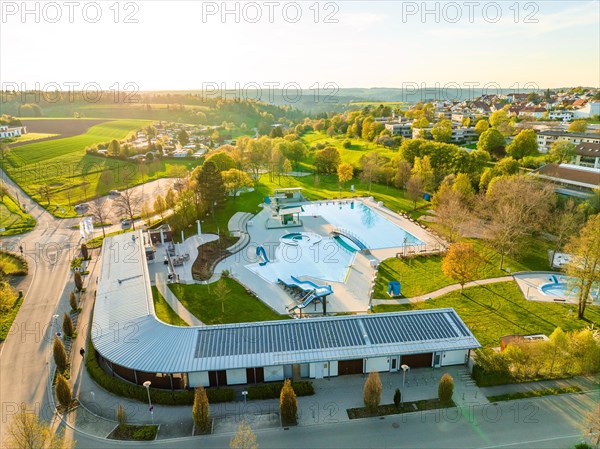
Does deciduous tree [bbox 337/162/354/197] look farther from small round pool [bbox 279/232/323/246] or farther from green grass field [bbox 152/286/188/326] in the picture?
green grass field [bbox 152/286/188/326]

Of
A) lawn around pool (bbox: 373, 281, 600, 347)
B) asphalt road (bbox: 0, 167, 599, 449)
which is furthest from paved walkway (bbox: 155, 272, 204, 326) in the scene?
lawn around pool (bbox: 373, 281, 600, 347)

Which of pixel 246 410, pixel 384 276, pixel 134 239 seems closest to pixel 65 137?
pixel 134 239

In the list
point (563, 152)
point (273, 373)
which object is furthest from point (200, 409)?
point (563, 152)

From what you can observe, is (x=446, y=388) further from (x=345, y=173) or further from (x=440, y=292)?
(x=345, y=173)

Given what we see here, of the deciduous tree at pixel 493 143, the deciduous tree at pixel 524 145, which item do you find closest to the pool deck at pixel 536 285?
the deciduous tree at pixel 524 145

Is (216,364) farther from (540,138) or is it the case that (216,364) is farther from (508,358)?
(540,138)

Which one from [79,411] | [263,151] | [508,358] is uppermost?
[263,151]

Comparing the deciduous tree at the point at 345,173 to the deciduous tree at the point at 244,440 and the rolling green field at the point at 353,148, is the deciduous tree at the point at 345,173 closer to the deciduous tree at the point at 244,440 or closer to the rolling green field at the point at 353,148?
the rolling green field at the point at 353,148
